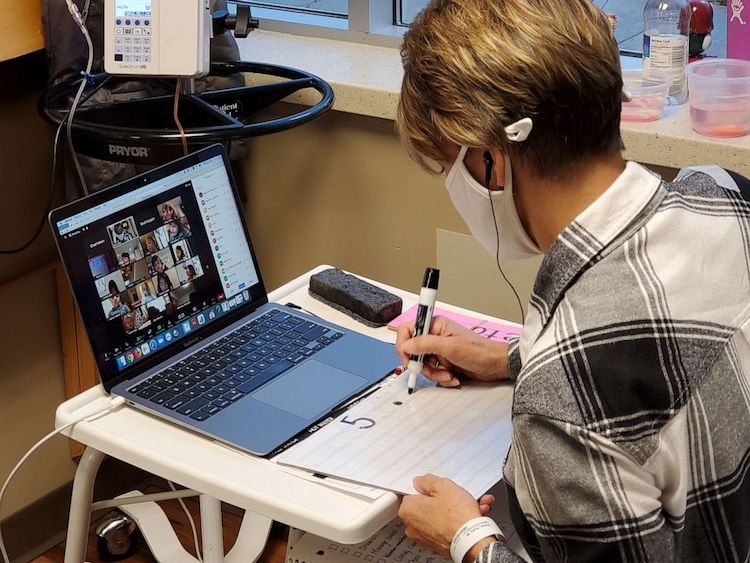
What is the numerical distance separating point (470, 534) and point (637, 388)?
262 mm

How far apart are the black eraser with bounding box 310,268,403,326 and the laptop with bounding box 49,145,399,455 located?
59 millimetres

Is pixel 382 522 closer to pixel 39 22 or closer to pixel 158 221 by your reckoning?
pixel 158 221

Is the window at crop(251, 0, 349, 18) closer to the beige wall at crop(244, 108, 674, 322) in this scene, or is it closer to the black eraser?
the beige wall at crop(244, 108, 674, 322)

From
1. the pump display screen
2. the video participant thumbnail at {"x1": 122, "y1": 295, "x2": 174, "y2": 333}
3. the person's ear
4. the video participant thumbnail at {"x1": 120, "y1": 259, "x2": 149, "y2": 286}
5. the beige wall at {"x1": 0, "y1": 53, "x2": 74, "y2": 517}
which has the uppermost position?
the pump display screen

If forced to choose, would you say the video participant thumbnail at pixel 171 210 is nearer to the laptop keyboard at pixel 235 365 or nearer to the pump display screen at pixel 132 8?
the laptop keyboard at pixel 235 365

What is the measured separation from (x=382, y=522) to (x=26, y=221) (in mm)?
1231

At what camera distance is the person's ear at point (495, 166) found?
1051 millimetres

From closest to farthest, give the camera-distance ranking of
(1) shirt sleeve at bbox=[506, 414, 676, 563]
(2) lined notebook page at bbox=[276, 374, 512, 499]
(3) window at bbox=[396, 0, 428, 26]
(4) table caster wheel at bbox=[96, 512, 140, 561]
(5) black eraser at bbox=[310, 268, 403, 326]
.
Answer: (1) shirt sleeve at bbox=[506, 414, 676, 563] < (2) lined notebook page at bbox=[276, 374, 512, 499] < (5) black eraser at bbox=[310, 268, 403, 326] < (4) table caster wheel at bbox=[96, 512, 140, 561] < (3) window at bbox=[396, 0, 428, 26]

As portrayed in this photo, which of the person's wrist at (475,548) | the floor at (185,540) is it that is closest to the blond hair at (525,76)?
the person's wrist at (475,548)

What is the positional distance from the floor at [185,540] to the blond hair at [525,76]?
1434mm

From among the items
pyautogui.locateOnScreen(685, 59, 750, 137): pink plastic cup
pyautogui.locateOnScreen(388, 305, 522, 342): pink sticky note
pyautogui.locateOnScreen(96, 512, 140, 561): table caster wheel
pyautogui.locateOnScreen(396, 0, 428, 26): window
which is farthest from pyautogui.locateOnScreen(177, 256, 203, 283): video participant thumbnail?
pyautogui.locateOnScreen(396, 0, 428, 26): window

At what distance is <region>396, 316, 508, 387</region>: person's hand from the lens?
1.33 meters

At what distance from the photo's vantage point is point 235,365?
4.46 ft

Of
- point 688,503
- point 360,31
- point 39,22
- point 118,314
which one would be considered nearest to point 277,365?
point 118,314
